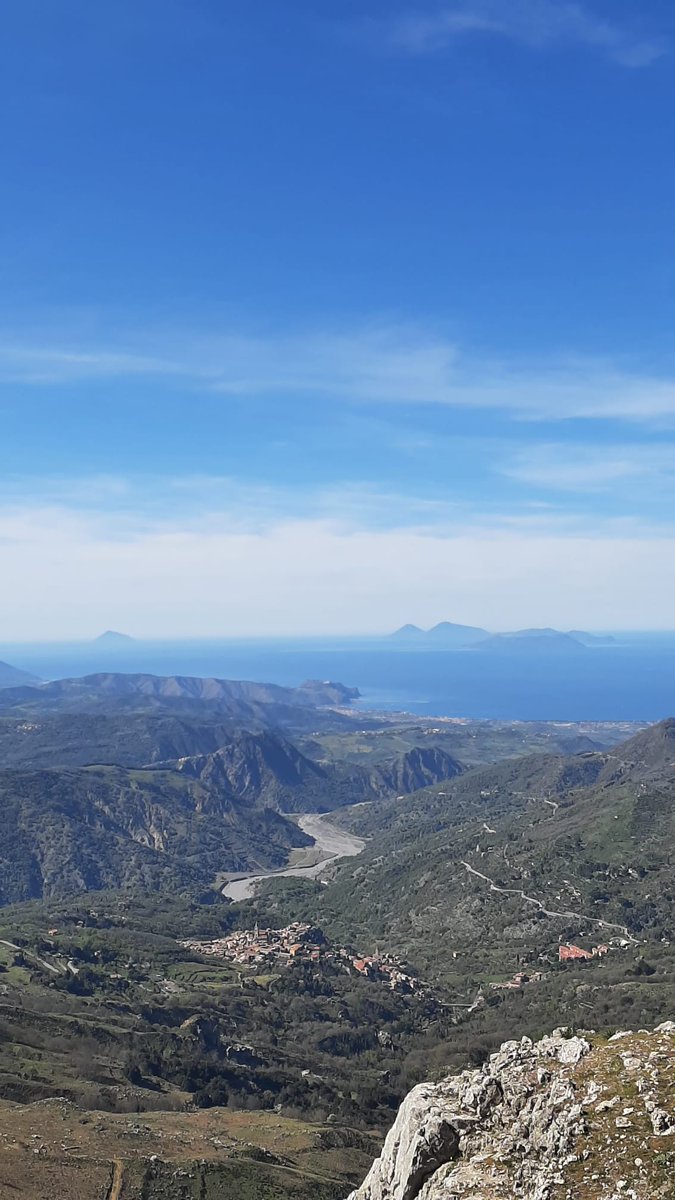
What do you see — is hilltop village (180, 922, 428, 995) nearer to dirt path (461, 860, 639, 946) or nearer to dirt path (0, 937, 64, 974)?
dirt path (461, 860, 639, 946)

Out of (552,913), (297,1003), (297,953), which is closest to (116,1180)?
(297,1003)

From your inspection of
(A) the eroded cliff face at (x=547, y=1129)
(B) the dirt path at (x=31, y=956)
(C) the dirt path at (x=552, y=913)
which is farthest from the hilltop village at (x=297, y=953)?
(A) the eroded cliff face at (x=547, y=1129)

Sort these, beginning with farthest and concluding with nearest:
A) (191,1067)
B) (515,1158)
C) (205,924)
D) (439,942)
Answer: (205,924) < (439,942) < (191,1067) < (515,1158)

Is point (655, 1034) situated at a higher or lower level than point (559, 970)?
higher

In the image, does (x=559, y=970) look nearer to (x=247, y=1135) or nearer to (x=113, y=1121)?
(x=247, y=1135)

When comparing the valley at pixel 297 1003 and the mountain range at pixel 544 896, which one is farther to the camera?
the mountain range at pixel 544 896

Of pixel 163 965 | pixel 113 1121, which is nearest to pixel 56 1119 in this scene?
pixel 113 1121

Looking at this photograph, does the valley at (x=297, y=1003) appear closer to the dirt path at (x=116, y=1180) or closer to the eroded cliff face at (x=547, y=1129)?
the dirt path at (x=116, y=1180)
